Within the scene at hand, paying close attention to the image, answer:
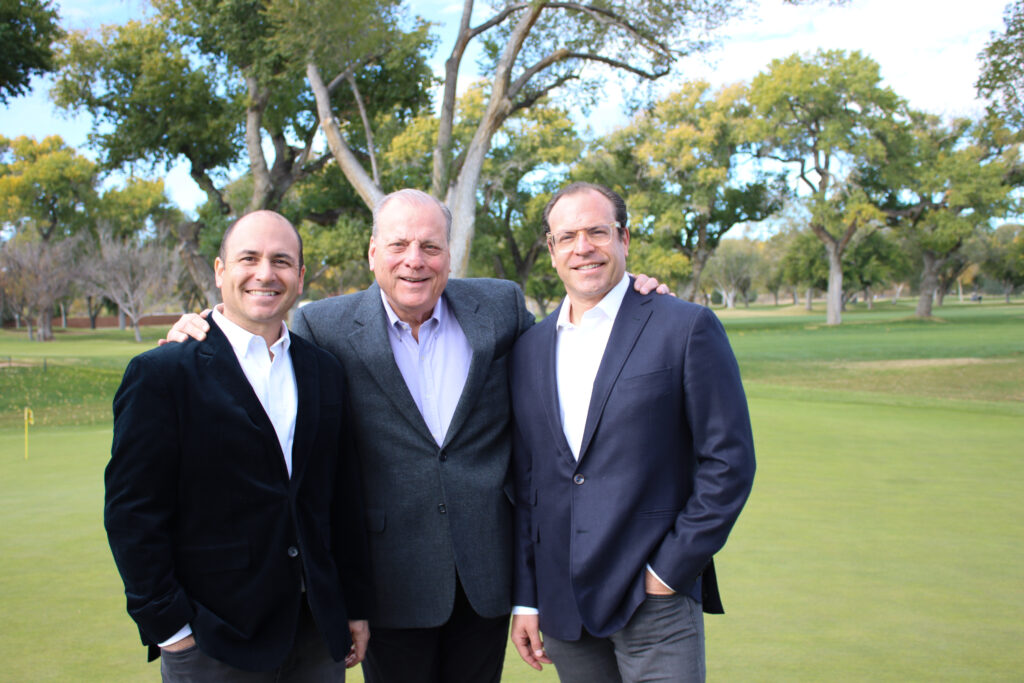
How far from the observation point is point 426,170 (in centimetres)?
2748

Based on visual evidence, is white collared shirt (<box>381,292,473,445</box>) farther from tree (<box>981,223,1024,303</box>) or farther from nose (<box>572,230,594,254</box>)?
tree (<box>981,223,1024,303</box>)

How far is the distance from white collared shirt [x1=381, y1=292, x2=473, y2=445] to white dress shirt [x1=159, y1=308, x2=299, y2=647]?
42 centimetres

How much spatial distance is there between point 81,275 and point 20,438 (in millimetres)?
37430

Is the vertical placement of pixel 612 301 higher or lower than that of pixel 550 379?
higher

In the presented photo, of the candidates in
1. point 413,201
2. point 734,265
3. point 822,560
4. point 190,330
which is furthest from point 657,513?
point 734,265

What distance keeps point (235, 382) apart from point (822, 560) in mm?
3250

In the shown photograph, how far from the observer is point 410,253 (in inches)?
97.3

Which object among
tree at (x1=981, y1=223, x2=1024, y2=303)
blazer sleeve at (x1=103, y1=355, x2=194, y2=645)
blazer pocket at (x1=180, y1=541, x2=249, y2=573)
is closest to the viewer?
blazer sleeve at (x1=103, y1=355, x2=194, y2=645)

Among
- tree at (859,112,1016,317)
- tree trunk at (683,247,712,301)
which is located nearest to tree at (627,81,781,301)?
tree trunk at (683,247,712,301)

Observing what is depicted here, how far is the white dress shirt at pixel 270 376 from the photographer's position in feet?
6.98

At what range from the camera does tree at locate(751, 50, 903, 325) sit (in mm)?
36875

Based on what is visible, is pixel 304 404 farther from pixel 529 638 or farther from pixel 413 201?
pixel 529 638

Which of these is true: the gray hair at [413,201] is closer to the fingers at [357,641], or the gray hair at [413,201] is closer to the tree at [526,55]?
the fingers at [357,641]

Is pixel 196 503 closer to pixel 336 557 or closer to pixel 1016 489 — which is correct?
pixel 336 557
